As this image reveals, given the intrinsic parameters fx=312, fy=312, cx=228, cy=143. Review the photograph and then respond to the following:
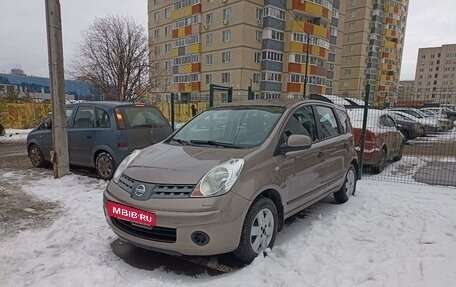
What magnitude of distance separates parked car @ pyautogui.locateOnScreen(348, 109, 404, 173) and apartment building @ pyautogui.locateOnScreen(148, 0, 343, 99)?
26787mm

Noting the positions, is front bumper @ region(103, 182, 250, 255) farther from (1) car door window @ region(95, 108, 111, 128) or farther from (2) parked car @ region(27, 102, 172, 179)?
(1) car door window @ region(95, 108, 111, 128)

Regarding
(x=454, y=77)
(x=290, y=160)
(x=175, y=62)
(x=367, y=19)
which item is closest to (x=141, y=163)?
(x=290, y=160)

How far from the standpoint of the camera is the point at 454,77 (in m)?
102

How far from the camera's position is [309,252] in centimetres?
343

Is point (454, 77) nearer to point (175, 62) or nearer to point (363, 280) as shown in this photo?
point (175, 62)

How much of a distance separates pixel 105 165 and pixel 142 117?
126 cm

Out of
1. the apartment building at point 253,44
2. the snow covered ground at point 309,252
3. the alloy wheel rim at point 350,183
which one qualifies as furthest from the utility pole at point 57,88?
the apartment building at point 253,44

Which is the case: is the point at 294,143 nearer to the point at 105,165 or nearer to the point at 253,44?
the point at 105,165

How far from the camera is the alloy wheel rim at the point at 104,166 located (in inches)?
252

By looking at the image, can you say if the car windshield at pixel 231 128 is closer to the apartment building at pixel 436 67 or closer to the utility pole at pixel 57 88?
the utility pole at pixel 57 88

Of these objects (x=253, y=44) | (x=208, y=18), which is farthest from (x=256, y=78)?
(x=208, y=18)

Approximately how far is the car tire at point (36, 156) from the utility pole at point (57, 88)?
1486mm

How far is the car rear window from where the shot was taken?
6422 millimetres

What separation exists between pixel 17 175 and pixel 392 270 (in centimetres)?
749
